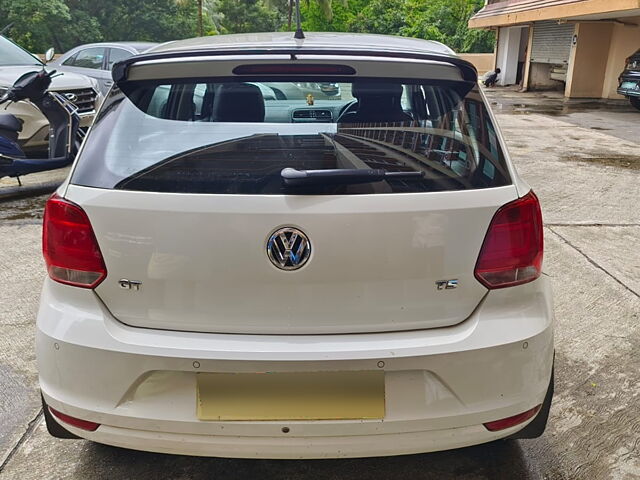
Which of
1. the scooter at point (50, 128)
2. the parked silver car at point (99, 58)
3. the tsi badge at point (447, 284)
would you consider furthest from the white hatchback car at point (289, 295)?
the parked silver car at point (99, 58)

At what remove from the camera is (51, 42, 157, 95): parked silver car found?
414 inches

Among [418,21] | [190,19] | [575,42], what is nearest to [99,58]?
[575,42]

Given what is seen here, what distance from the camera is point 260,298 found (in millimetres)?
1725

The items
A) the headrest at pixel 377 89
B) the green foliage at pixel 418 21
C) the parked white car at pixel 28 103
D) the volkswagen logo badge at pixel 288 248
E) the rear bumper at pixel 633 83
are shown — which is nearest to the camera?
the volkswagen logo badge at pixel 288 248

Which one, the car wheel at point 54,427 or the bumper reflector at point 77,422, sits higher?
the bumper reflector at point 77,422

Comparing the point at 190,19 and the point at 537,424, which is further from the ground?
the point at 537,424

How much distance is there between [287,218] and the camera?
168 centimetres

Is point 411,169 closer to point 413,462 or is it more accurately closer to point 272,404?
point 272,404

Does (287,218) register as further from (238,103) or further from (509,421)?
(509,421)

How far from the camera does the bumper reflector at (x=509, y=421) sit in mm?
1819

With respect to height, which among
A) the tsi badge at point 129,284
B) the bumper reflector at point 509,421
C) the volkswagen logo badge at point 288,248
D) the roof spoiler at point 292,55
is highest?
the roof spoiler at point 292,55

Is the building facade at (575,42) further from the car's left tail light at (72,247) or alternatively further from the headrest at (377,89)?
the car's left tail light at (72,247)

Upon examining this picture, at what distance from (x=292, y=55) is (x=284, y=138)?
10.9 inches

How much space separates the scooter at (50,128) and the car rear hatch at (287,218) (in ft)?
15.4
